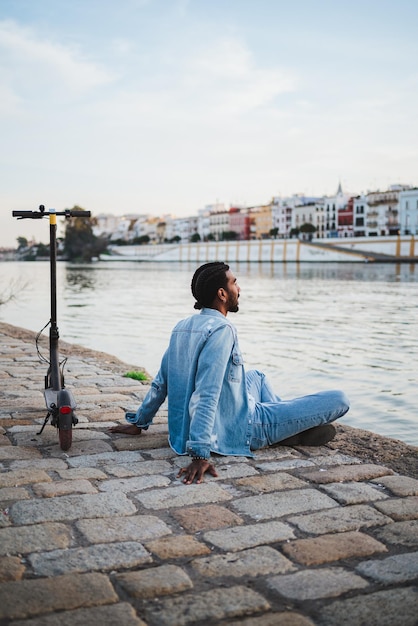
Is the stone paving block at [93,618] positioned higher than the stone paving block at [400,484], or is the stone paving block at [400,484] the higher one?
the stone paving block at [93,618]

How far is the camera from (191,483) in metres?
3.55

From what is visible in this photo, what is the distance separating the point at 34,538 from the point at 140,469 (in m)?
1.02

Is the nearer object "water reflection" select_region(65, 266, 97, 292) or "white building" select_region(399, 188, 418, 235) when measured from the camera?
"water reflection" select_region(65, 266, 97, 292)

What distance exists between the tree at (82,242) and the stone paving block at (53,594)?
122 metres

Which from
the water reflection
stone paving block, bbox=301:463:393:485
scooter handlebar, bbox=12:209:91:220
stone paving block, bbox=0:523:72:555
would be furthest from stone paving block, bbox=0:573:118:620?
the water reflection

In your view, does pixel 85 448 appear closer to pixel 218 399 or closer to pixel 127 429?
pixel 127 429

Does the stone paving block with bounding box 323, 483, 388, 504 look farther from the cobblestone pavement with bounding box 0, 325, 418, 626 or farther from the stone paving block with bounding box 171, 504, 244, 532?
the stone paving block with bounding box 171, 504, 244, 532

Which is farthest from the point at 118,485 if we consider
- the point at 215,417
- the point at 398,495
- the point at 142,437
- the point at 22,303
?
the point at 22,303

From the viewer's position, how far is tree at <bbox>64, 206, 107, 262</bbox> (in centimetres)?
12412

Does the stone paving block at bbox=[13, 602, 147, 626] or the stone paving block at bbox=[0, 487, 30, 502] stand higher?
the stone paving block at bbox=[13, 602, 147, 626]

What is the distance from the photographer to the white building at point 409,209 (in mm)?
102625

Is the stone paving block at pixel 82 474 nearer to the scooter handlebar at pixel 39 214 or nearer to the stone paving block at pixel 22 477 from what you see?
the stone paving block at pixel 22 477

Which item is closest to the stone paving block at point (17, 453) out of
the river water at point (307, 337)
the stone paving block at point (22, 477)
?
the stone paving block at point (22, 477)

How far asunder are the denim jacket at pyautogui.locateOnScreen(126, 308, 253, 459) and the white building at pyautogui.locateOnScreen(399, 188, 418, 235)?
4032 inches
